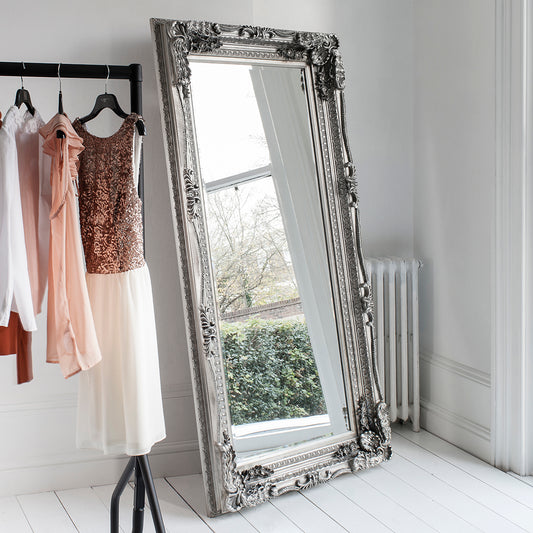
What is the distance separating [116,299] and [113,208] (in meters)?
0.29

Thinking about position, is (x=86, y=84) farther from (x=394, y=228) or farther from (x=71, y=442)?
(x=394, y=228)

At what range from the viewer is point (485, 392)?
2.81m

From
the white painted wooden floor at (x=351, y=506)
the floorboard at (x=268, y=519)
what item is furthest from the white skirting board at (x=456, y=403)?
the floorboard at (x=268, y=519)

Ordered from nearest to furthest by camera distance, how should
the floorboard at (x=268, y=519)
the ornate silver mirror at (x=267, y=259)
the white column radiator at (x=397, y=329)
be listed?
the floorboard at (x=268, y=519) < the ornate silver mirror at (x=267, y=259) < the white column radiator at (x=397, y=329)

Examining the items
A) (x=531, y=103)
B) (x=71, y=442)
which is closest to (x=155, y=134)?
(x=71, y=442)

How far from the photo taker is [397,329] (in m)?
3.12

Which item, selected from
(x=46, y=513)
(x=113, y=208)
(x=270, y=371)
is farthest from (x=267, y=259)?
(x=46, y=513)

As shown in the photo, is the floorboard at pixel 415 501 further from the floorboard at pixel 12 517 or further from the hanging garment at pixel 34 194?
the hanging garment at pixel 34 194

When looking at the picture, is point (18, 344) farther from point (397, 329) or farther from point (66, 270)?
point (397, 329)

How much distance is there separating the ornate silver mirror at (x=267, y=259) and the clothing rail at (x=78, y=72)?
32cm

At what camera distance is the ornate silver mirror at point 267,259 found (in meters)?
2.39

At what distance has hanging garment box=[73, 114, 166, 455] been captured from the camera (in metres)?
1.92

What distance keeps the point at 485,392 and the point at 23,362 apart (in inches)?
78.1

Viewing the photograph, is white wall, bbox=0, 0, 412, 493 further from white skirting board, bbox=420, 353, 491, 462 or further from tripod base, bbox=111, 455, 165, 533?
white skirting board, bbox=420, 353, 491, 462
